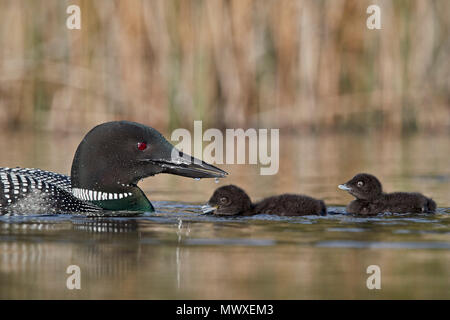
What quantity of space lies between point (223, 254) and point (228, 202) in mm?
1500

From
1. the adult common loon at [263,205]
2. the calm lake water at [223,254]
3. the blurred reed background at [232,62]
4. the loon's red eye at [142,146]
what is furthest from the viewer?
the blurred reed background at [232,62]

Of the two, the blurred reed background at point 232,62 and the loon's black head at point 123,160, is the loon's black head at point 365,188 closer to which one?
the loon's black head at point 123,160

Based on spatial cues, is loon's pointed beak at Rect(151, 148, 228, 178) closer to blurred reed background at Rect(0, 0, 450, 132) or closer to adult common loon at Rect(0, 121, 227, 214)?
adult common loon at Rect(0, 121, 227, 214)

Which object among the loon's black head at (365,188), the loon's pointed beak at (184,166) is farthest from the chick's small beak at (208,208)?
the loon's black head at (365,188)

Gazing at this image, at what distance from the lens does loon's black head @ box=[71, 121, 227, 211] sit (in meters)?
5.95

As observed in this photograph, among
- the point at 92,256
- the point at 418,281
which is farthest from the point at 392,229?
the point at 92,256

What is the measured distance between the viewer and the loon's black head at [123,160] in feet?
19.5

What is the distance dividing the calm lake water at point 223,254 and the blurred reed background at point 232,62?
501 cm

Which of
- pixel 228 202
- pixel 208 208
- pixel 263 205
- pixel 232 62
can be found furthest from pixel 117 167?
pixel 232 62

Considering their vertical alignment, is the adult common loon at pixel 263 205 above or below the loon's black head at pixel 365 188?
below

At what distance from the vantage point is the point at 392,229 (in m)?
5.25

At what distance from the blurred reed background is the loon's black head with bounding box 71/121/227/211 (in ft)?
20.3

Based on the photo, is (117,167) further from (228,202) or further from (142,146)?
(228,202)
